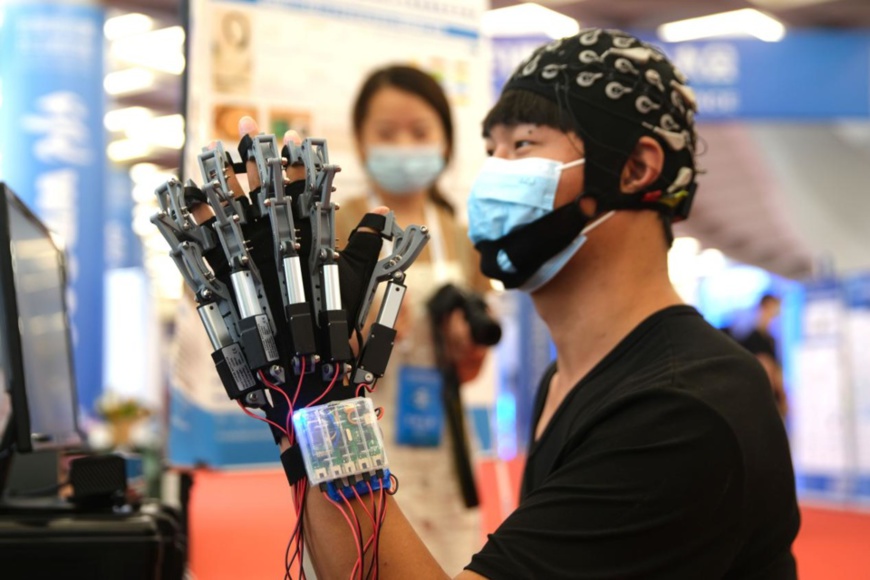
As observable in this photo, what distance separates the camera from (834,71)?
666 cm

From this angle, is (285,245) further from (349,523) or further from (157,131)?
(157,131)

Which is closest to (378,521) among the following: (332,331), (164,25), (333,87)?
(332,331)

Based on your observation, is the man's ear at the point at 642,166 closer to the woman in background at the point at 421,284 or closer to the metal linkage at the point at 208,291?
the metal linkage at the point at 208,291

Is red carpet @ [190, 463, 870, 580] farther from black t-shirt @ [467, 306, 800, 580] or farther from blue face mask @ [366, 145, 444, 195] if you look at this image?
black t-shirt @ [467, 306, 800, 580]

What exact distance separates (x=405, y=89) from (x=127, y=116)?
44.7 ft

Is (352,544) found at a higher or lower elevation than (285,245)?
lower

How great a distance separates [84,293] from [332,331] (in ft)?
24.4

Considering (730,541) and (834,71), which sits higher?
(834,71)

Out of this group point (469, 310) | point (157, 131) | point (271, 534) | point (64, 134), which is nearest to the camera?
point (469, 310)

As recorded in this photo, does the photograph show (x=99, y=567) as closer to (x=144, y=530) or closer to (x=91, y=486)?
(x=144, y=530)

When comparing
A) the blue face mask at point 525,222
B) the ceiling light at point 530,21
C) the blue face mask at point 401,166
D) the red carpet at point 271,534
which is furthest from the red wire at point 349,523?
the ceiling light at point 530,21

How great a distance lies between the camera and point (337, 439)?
1.03 meters

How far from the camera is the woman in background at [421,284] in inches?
98.9

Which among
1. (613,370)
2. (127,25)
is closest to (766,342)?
(613,370)
